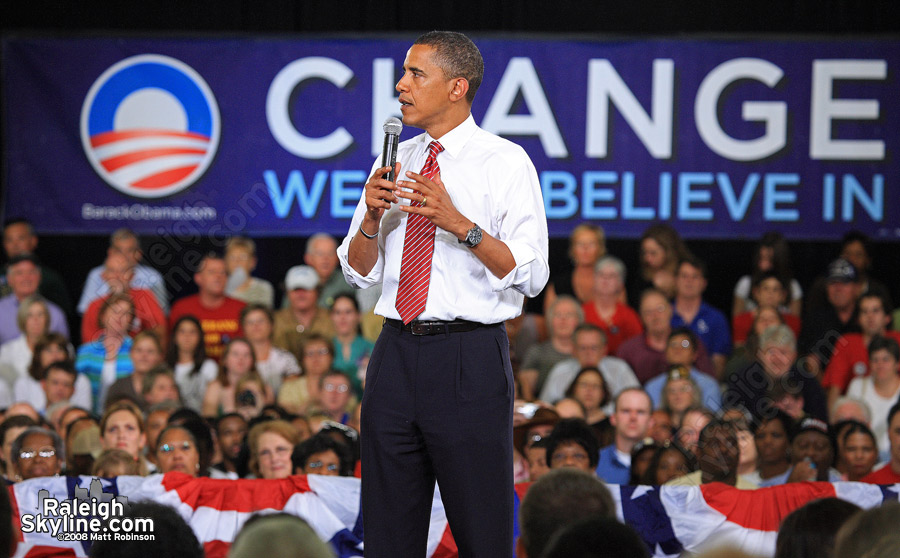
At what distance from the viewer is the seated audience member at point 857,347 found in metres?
5.76

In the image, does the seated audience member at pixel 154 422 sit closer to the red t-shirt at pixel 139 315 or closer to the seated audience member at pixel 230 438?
the seated audience member at pixel 230 438

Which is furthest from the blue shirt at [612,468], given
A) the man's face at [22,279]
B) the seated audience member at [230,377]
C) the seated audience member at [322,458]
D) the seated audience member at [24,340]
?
the man's face at [22,279]

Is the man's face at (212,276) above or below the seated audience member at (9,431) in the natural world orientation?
above

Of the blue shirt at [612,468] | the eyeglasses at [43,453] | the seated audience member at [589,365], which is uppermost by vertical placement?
the seated audience member at [589,365]

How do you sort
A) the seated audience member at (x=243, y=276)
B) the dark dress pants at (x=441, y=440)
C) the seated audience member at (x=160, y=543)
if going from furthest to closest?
the seated audience member at (x=243, y=276) → the dark dress pants at (x=441, y=440) → the seated audience member at (x=160, y=543)

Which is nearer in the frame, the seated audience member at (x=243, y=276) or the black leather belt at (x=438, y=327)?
the black leather belt at (x=438, y=327)

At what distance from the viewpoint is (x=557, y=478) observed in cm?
256

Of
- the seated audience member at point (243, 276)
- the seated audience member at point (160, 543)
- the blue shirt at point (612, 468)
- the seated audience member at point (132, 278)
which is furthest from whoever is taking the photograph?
the seated audience member at point (243, 276)

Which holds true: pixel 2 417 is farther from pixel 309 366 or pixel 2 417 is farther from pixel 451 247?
pixel 451 247

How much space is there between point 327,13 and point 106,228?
6.20 ft

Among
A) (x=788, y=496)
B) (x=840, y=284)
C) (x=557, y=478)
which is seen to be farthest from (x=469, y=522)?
(x=840, y=284)

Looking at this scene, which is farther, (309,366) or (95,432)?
(309,366)

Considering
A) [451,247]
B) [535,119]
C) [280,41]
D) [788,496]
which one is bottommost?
[788,496]

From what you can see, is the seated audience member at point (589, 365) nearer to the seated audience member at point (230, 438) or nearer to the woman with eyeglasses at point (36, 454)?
the seated audience member at point (230, 438)
